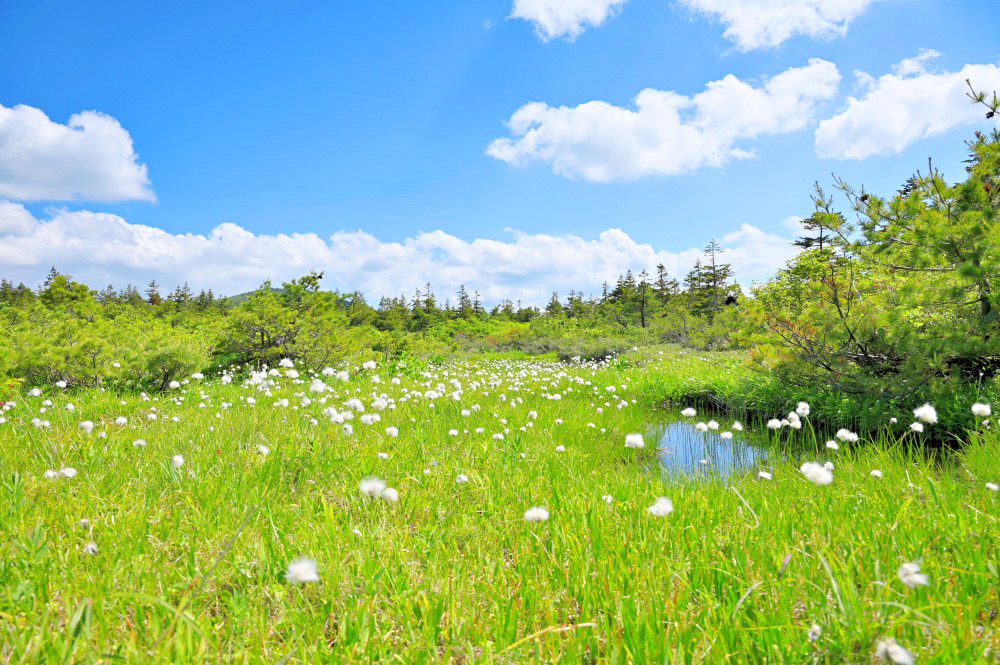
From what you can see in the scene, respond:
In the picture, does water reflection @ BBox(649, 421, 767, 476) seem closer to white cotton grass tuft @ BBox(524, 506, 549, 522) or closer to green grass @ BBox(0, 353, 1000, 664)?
green grass @ BBox(0, 353, 1000, 664)

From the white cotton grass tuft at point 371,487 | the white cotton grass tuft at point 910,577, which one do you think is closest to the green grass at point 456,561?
the white cotton grass tuft at point 910,577

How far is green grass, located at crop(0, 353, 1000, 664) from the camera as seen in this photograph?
1.51m

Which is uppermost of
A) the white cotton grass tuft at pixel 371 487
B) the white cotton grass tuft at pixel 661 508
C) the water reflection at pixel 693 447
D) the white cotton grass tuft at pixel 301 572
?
the white cotton grass tuft at pixel 371 487

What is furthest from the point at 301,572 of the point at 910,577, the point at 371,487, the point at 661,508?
the point at 910,577

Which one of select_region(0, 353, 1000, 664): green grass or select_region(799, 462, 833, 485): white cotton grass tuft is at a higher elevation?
select_region(799, 462, 833, 485): white cotton grass tuft

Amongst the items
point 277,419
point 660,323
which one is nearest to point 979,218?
point 277,419

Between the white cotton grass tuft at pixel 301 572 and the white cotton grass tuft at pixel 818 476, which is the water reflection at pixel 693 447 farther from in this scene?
the white cotton grass tuft at pixel 301 572

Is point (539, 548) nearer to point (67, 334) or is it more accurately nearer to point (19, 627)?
point (19, 627)

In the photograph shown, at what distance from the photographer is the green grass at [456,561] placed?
1510 millimetres

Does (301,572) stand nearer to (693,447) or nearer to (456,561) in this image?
(456,561)

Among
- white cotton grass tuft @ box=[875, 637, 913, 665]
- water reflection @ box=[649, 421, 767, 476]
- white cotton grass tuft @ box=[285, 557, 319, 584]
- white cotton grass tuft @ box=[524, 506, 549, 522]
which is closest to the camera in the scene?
white cotton grass tuft @ box=[875, 637, 913, 665]

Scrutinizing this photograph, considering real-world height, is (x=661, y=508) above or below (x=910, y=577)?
below

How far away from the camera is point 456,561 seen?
2191 millimetres

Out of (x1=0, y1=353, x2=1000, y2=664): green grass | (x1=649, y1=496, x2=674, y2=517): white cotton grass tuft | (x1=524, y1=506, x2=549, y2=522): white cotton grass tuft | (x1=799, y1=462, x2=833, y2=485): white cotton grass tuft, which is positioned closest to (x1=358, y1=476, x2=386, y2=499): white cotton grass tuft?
(x1=0, y1=353, x2=1000, y2=664): green grass
